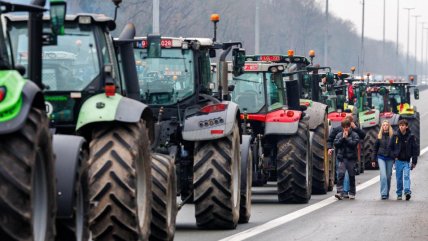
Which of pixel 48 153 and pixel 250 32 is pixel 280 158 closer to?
pixel 48 153

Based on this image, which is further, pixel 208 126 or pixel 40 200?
pixel 208 126

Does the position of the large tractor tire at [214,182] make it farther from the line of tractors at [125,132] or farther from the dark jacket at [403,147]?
the dark jacket at [403,147]

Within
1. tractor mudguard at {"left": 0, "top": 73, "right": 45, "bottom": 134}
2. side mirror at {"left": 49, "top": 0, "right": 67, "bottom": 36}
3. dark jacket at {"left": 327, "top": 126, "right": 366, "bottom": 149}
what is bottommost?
dark jacket at {"left": 327, "top": 126, "right": 366, "bottom": 149}

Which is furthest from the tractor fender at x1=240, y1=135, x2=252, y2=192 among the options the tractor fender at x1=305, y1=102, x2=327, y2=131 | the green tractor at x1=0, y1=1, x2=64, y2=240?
the green tractor at x1=0, y1=1, x2=64, y2=240

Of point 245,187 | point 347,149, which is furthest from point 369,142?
point 245,187

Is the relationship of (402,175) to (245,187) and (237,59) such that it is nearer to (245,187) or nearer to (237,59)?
(237,59)

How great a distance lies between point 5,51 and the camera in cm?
980

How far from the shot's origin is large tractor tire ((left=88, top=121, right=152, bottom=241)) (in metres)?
12.5

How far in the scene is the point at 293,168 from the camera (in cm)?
2486

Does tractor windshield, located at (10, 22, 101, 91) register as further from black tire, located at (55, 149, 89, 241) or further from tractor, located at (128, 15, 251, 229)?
tractor, located at (128, 15, 251, 229)

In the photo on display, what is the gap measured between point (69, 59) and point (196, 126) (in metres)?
5.03

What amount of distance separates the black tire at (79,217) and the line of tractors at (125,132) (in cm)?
1

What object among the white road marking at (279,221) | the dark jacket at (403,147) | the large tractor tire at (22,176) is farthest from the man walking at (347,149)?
the large tractor tire at (22,176)

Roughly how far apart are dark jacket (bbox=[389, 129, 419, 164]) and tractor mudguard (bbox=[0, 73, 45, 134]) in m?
19.1
